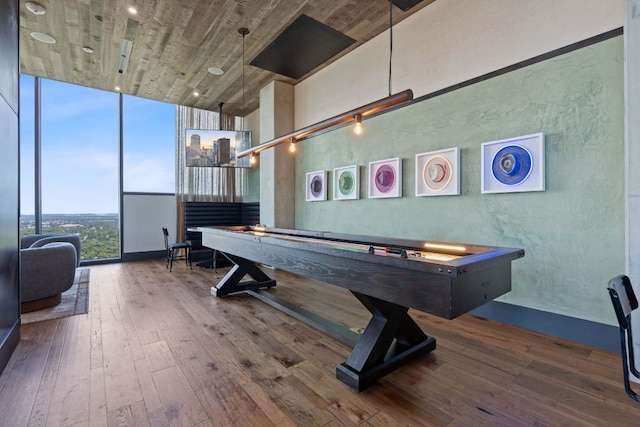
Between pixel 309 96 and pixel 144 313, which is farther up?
pixel 309 96

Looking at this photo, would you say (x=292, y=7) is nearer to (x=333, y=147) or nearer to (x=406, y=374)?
(x=333, y=147)

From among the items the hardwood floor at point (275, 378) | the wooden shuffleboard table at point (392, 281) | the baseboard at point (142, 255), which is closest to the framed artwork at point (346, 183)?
the wooden shuffleboard table at point (392, 281)

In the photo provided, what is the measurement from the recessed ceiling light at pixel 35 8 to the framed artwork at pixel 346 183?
430 centimetres

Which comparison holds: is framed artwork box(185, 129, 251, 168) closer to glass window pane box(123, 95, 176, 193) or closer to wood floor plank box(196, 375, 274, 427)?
glass window pane box(123, 95, 176, 193)

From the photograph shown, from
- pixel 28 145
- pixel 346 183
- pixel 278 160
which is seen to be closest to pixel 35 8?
pixel 28 145

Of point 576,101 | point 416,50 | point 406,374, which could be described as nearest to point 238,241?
point 406,374

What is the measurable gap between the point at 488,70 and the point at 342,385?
340cm

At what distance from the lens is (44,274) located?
3584mm

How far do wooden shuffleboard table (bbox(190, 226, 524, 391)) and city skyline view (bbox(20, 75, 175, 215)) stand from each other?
5241mm

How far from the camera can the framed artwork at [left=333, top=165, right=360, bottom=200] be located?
4.64m

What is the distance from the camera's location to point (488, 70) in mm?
3195

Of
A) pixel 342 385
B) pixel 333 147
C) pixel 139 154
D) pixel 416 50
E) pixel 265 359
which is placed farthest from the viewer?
pixel 139 154

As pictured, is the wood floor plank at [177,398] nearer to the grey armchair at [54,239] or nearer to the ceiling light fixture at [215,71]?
the grey armchair at [54,239]

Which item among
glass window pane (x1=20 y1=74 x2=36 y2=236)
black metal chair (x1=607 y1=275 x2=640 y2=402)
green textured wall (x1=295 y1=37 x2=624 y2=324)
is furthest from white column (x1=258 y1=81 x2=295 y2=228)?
black metal chair (x1=607 y1=275 x2=640 y2=402)
